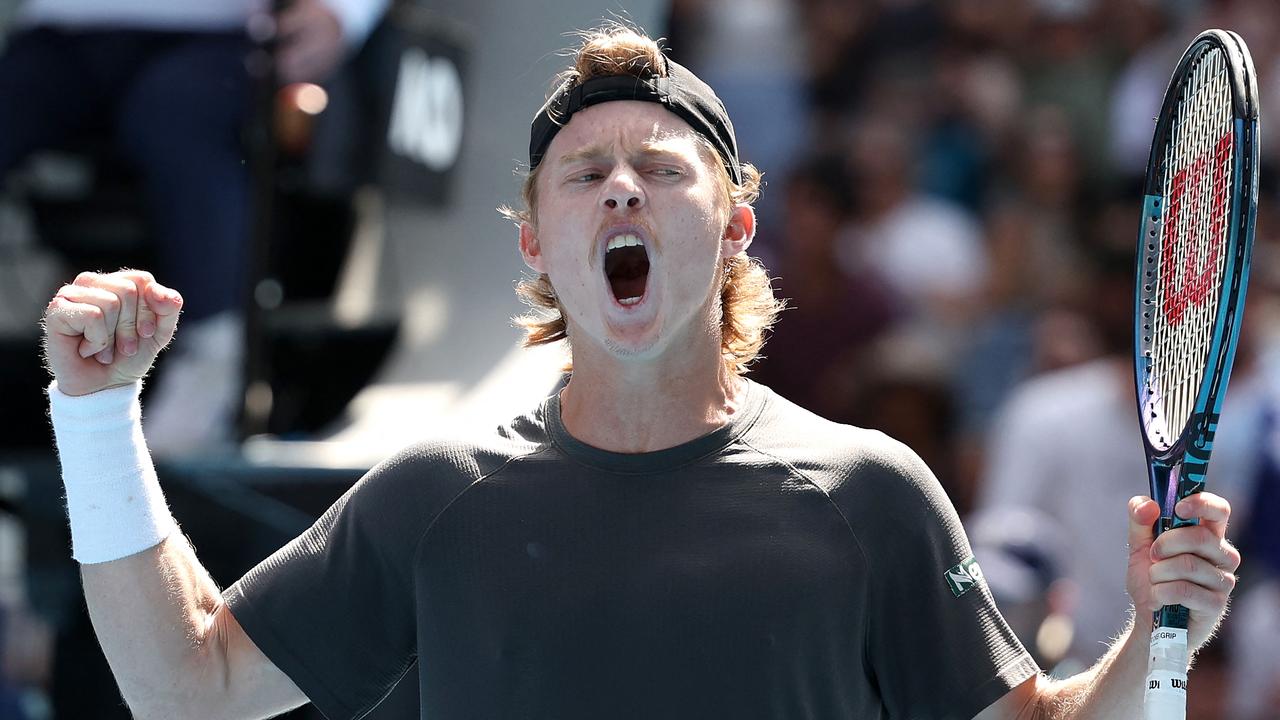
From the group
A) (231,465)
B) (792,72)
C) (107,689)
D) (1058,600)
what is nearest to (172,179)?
(231,465)

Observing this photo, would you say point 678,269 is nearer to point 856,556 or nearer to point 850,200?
point 856,556

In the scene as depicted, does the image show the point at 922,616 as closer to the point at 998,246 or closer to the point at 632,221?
the point at 632,221

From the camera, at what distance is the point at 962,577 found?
2.34 metres

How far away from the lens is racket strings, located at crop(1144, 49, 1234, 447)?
2275mm

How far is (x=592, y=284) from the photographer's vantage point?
2.35m

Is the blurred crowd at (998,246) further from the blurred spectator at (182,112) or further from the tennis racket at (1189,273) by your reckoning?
the tennis racket at (1189,273)

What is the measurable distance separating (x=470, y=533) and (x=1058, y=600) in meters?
2.58

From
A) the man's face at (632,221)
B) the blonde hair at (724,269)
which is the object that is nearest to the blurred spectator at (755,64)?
the blonde hair at (724,269)

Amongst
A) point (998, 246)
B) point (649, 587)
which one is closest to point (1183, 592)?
point (649, 587)

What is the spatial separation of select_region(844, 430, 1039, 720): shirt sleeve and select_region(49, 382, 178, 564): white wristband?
92 centimetres

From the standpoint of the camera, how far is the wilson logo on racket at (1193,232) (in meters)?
2.28

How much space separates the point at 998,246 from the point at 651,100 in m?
4.84

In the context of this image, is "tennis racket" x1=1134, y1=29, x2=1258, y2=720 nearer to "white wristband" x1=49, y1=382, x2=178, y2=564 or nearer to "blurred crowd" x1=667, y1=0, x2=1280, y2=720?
"white wristband" x1=49, y1=382, x2=178, y2=564

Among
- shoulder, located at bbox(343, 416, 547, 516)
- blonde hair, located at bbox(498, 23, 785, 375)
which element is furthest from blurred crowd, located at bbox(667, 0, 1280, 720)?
shoulder, located at bbox(343, 416, 547, 516)
